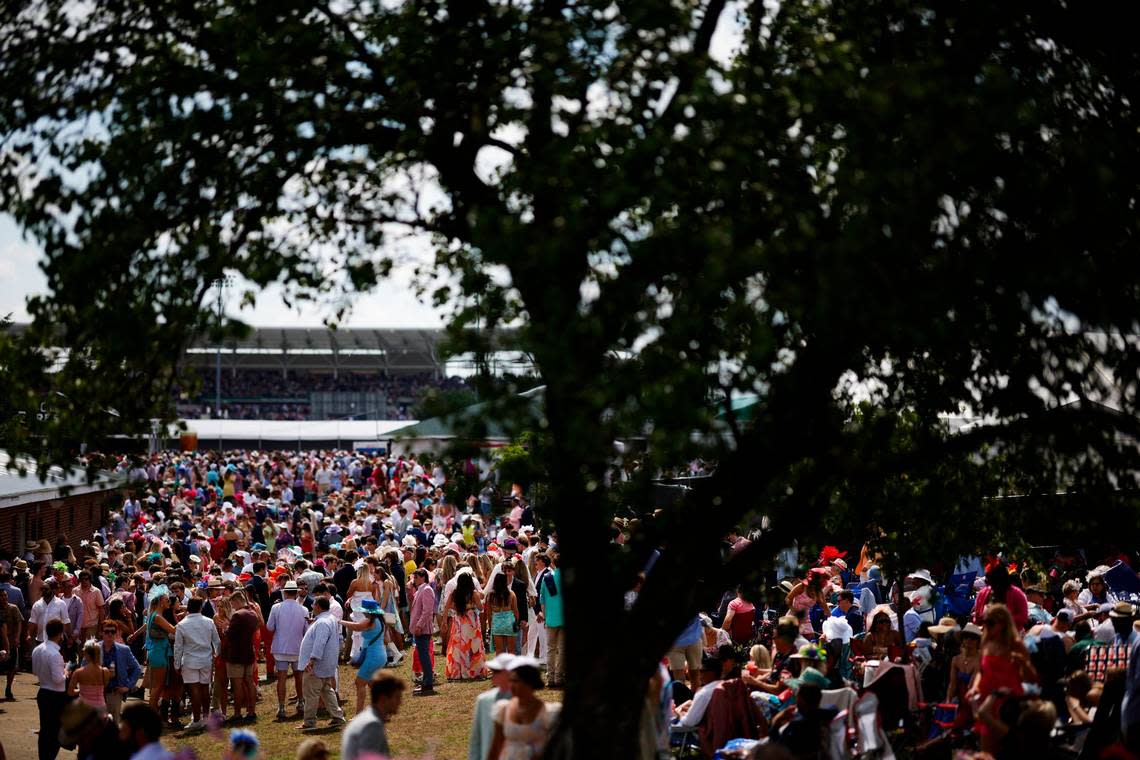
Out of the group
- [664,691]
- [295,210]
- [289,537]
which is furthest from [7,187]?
[289,537]

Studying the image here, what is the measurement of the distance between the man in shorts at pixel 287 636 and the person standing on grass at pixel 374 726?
7640 mm

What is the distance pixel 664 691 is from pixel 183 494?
29.7 meters

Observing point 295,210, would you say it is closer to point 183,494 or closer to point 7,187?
point 7,187

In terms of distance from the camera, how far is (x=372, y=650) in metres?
14.0

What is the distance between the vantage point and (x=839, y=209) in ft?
21.3

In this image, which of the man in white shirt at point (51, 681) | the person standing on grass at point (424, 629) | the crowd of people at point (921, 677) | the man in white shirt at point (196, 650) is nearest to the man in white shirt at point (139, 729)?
the crowd of people at point (921, 677)

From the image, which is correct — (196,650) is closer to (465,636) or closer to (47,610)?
(47,610)

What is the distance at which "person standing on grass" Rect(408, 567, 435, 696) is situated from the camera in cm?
1595

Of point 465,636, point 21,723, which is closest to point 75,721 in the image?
point 21,723

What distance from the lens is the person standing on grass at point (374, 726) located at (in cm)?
708

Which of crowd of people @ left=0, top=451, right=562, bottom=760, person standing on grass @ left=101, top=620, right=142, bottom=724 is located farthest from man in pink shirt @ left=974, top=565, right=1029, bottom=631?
person standing on grass @ left=101, top=620, right=142, bottom=724

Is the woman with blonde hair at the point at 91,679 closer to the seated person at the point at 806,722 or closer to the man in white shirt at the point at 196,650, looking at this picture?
the man in white shirt at the point at 196,650

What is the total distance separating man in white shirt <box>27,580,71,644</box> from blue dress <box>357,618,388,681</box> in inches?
175

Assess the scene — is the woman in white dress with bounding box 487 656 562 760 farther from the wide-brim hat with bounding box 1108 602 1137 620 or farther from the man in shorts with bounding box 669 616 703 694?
the man in shorts with bounding box 669 616 703 694
